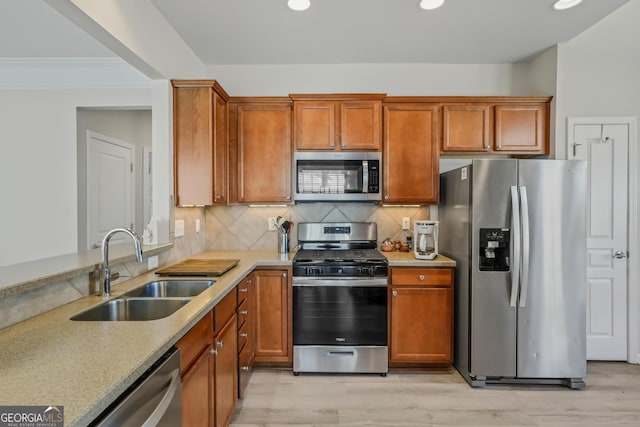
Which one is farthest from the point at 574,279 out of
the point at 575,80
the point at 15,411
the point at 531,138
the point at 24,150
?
the point at 24,150

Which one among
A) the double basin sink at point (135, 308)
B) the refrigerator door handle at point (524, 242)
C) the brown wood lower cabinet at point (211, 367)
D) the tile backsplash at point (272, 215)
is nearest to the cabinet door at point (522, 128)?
the refrigerator door handle at point (524, 242)

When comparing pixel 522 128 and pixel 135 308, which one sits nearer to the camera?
pixel 135 308

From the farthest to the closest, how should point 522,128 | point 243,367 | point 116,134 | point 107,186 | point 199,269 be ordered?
point 116,134
point 107,186
point 522,128
point 243,367
point 199,269

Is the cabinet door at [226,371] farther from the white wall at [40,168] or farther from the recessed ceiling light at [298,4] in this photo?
the white wall at [40,168]

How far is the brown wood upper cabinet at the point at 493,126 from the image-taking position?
117 inches

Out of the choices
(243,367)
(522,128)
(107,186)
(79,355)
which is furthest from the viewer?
(107,186)

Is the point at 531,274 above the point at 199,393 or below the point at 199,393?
above

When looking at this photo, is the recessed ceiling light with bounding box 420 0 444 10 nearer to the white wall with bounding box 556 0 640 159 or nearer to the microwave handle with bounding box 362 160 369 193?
the microwave handle with bounding box 362 160 369 193

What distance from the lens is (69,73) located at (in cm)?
316

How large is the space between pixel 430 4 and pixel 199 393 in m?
2.76

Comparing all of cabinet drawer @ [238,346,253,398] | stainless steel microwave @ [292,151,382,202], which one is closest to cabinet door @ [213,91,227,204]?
stainless steel microwave @ [292,151,382,202]

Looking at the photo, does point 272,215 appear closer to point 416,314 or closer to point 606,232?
point 416,314

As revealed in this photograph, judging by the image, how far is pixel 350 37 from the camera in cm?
273

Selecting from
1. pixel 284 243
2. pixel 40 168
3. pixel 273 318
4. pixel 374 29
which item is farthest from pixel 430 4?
pixel 40 168
